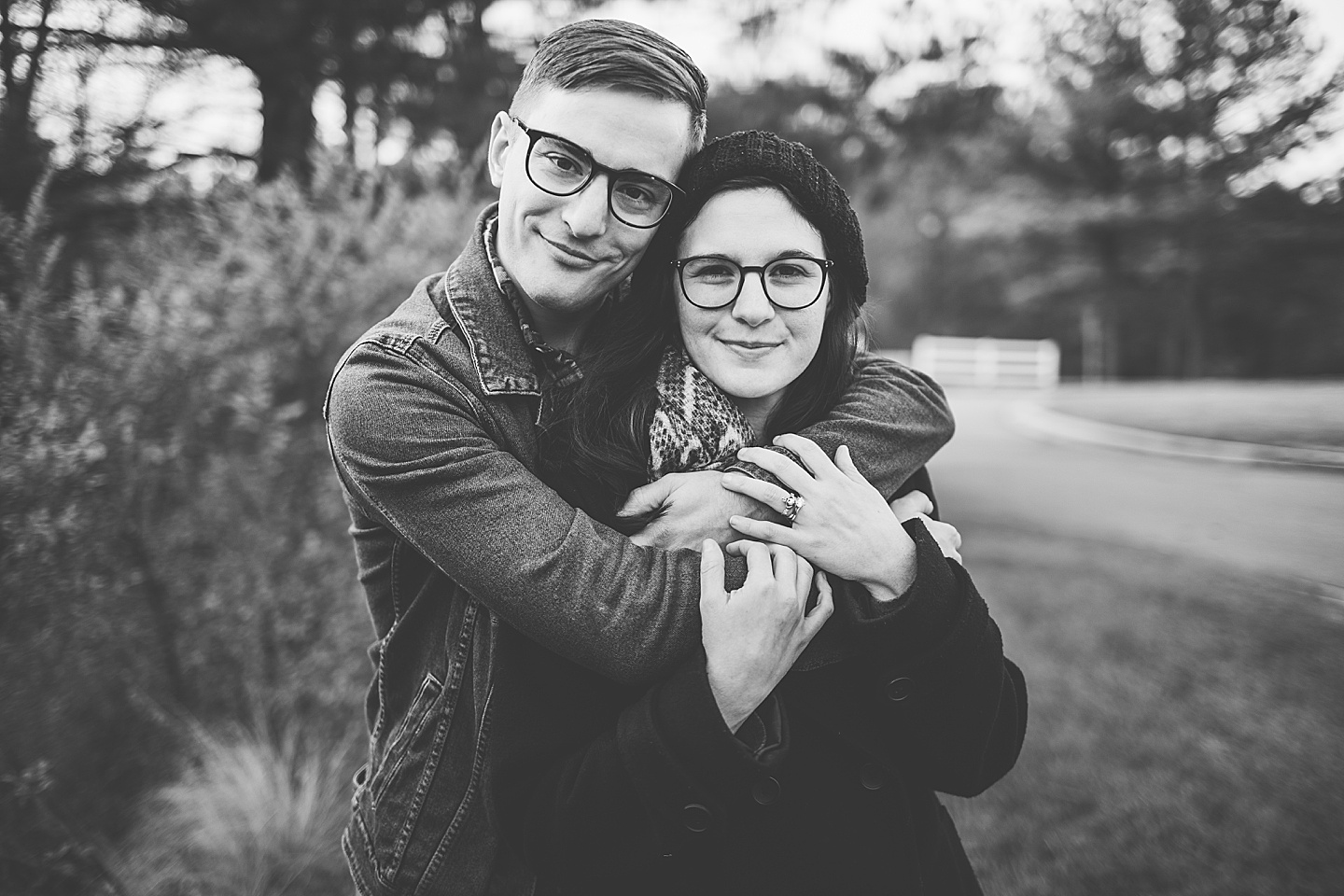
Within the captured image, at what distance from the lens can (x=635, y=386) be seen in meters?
1.81

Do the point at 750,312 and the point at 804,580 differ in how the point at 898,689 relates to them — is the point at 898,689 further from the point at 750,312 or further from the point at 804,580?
the point at 750,312

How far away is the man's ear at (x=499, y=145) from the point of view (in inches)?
74.2

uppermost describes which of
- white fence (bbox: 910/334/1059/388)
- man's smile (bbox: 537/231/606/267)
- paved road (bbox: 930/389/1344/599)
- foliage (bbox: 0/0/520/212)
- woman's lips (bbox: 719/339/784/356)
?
foliage (bbox: 0/0/520/212)

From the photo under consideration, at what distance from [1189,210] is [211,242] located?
98.8 feet

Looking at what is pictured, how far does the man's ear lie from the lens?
6.18 feet

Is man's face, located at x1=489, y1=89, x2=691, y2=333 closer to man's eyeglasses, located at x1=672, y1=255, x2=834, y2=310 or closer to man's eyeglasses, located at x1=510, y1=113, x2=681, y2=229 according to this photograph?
man's eyeglasses, located at x1=510, y1=113, x2=681, y2=229

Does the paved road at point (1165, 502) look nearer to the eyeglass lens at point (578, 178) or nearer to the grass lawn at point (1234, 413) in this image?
the grass lawn at point (1234, 413)

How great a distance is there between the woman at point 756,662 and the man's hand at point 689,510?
4cm

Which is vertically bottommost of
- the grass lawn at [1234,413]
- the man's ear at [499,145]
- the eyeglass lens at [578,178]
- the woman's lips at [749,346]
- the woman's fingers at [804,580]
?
the grass lawn at [1234,413]

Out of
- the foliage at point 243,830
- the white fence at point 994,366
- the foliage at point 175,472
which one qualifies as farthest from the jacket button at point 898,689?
the white fence at point 994,366

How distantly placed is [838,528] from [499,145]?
121cm

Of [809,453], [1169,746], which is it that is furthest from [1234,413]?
[809,453]

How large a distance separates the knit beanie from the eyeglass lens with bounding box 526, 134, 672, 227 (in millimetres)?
65

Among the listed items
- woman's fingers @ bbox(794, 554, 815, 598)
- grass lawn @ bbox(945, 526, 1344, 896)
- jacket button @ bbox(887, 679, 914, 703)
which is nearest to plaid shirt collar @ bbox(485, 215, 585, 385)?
woman's fingers @ bbox(794, 554, 815, 598)
